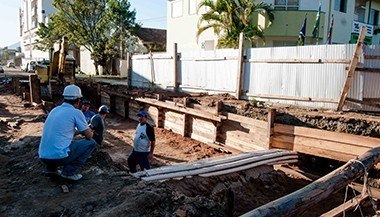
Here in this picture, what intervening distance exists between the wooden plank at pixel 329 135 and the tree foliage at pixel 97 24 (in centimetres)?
2677

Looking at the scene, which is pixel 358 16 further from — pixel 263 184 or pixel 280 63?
pixel 263 184

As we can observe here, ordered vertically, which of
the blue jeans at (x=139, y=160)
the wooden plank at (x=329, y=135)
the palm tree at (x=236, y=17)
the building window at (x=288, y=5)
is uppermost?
the building window at (x=288, y=5)

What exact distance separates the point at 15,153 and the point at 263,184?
590cm

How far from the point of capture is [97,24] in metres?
33.4

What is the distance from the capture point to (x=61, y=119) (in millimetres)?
4734

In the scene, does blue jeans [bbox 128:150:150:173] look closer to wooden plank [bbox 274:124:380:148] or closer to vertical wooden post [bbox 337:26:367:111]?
wooden plank [bbox 274:124:380:148]

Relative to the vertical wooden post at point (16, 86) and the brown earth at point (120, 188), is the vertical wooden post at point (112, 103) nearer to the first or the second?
the brown earth at point (120, 188)

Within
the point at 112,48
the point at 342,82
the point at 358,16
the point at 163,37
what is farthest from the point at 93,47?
the point at 342,82

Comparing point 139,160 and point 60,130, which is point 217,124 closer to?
point 139,160

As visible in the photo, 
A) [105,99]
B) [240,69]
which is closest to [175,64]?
[240,69]

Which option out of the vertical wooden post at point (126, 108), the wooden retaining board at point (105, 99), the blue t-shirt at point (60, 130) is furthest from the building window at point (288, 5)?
the blue t-shirt at point (60, 130)

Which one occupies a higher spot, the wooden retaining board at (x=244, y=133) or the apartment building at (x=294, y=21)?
the apartment building at (x=294, y=21)

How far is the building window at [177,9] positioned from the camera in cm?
2480

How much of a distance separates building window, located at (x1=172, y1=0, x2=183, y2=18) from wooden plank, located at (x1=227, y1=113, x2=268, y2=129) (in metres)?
16.6
